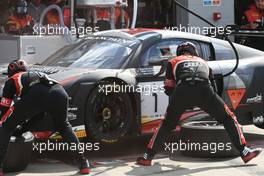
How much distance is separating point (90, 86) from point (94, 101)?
19 cm

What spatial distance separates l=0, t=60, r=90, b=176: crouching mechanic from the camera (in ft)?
21.3

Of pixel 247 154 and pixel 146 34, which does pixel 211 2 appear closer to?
pixel 146 34

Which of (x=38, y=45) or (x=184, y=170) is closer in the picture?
(x=184, y=170)

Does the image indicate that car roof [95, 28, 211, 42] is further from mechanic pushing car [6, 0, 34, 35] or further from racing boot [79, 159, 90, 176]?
mechanic pushing car [6, 0, 34, 35]

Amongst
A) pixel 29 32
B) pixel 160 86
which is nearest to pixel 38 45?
pixel 29 32

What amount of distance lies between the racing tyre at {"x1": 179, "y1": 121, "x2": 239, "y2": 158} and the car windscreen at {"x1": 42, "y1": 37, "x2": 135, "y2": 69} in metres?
1.25

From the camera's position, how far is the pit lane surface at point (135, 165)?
22.6 ft

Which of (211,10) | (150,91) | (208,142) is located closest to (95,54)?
(150,91)

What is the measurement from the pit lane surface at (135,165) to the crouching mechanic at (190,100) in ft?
0.64

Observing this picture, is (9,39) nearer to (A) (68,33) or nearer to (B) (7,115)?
(A) (68,33)

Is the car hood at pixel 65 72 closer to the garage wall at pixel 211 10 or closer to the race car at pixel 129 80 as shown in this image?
the race car at pixel 129 80

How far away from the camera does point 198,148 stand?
303 inches

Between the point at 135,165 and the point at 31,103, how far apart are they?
4.95 ft

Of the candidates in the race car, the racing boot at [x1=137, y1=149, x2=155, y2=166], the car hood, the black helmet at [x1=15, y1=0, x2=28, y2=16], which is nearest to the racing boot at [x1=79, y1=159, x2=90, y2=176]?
the race car
